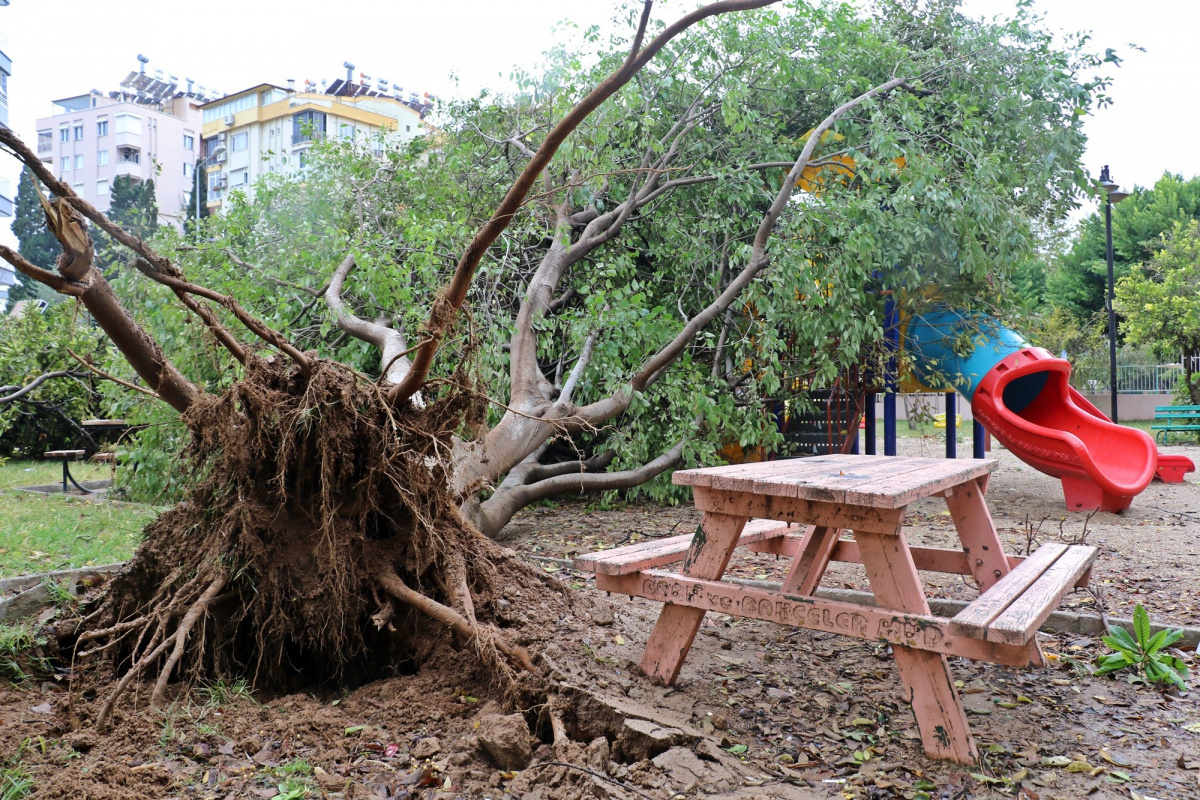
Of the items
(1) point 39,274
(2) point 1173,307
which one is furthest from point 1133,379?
(1) point 39,274

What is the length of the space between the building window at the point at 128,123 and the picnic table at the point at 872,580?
225 feet

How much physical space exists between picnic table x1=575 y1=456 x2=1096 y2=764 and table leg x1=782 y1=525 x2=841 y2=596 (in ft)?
0.93

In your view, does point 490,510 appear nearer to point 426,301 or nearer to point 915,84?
point 426,301

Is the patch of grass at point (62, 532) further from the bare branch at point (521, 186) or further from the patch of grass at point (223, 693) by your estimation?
the bare branch at point (521, 186)

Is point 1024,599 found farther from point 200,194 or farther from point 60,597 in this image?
point 200,194

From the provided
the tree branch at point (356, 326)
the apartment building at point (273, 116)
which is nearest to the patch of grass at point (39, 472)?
the tree branch at point (356, 326)

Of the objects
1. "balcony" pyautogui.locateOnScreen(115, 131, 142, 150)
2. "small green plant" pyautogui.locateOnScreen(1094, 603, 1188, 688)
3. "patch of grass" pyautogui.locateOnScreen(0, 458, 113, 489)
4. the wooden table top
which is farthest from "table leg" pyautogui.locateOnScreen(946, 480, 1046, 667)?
"balcony" pyautogui.locateOnScreen(115, 131, 142, 150)

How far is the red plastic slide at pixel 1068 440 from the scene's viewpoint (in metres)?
7.78

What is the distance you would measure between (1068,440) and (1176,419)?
1484 centimetres

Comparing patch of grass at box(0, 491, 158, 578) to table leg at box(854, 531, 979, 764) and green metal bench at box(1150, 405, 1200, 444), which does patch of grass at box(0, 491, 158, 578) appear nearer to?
table leg at box(854, 531, 979, 764)

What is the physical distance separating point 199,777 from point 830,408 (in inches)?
305

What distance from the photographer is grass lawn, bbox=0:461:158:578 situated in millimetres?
4750

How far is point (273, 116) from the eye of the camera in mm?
54031

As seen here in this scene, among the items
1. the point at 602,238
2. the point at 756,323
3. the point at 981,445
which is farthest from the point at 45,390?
the point at 981,445
